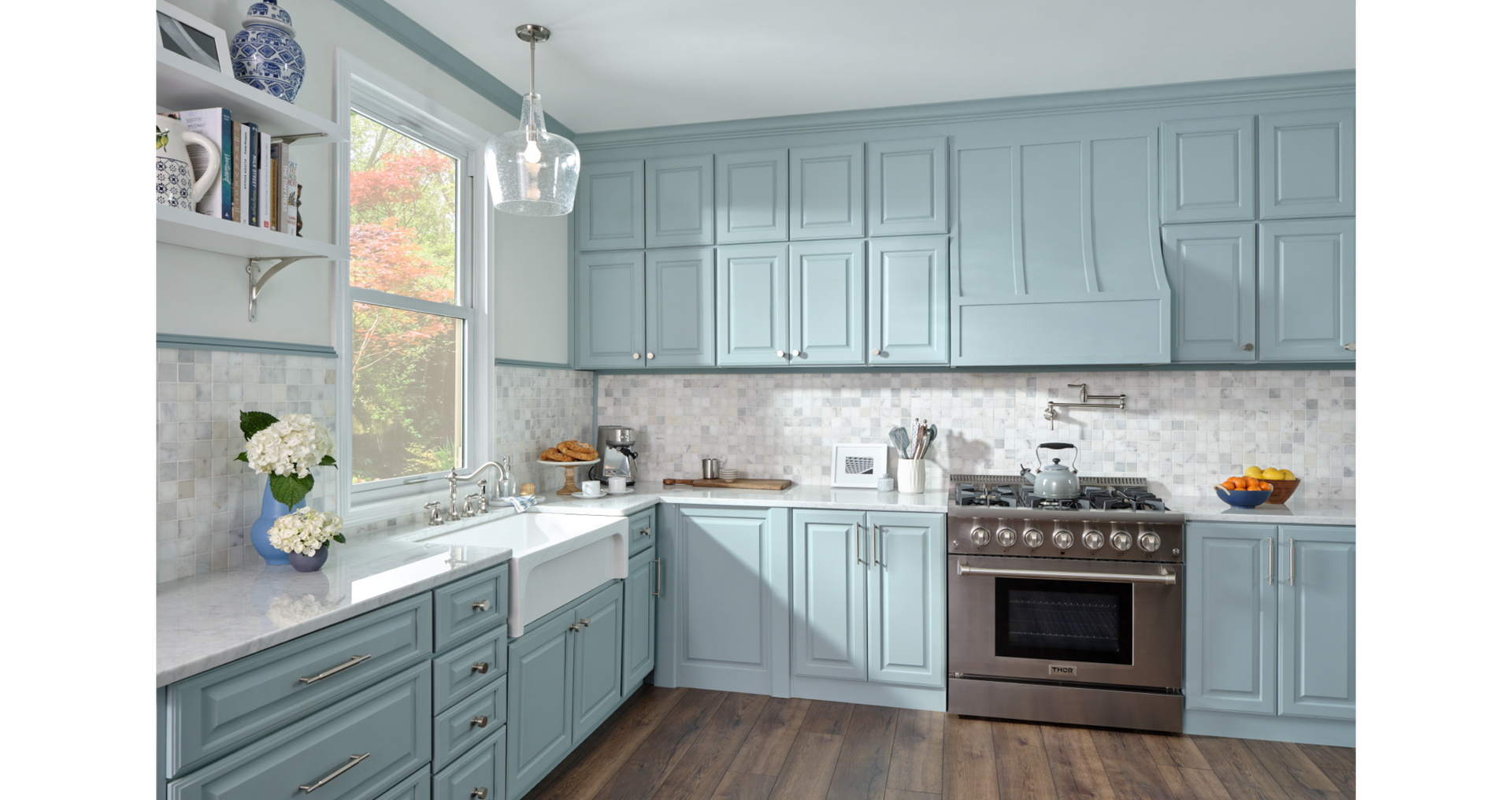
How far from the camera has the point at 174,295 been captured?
6.30 ft

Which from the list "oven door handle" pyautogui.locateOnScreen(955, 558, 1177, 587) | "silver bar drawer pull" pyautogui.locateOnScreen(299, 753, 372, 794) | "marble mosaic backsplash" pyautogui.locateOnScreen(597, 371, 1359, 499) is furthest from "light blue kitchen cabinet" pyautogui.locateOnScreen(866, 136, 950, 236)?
"silver bar drawer pull" pyautogui.locateOnScreen(299, 753, 372, 794)

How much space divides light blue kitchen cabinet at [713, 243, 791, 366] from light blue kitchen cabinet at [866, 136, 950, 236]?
45cm

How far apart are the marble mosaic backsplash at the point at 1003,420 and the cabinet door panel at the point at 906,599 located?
57 cm

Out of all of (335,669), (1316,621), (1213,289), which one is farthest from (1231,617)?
(335,669)

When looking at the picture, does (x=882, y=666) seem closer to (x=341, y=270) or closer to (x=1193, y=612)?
(x=1193, y=612)

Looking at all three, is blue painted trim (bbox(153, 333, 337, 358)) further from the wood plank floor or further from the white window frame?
the wood plank floor

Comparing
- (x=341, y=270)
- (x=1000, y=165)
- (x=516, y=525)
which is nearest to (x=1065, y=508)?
(x=1000, y=165)

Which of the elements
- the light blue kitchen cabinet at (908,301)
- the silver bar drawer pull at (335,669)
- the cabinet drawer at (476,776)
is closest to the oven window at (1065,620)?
the light blue kitchen cabinet at (908,301)

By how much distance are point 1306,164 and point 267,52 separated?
3518 mm

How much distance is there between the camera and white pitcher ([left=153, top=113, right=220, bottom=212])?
165cm

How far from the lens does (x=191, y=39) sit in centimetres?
180

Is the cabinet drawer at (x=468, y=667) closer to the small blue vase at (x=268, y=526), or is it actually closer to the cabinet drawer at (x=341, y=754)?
the cabinet drawer at (x=341, y=754)

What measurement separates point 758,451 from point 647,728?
1377 mm

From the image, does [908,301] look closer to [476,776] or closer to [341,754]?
[476,776]
